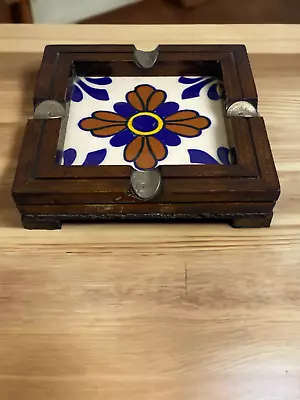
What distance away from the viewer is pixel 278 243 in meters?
0.72

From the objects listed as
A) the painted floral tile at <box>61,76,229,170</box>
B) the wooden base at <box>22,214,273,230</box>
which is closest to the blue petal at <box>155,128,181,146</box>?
the painted floral tile at <box>61,76,229,170</box>

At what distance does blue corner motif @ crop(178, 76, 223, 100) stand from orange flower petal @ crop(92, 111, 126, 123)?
0.32 ft

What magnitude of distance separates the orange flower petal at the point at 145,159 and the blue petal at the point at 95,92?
0.41 ft

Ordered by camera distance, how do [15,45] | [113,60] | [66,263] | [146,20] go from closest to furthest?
[66,263] → [113,60] → [15,45] → [146,20]

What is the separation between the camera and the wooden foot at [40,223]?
2.38 ft

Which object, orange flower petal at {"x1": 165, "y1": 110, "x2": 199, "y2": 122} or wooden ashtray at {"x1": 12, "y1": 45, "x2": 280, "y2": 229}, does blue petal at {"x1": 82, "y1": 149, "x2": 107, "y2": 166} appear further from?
orange flower petal at {"x1": 165, "y1": 110, "x2": 199, "y2": 122}

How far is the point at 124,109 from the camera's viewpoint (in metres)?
0.83

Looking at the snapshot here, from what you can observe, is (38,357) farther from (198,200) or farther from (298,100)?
(298,100)

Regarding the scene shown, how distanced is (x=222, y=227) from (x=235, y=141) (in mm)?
106

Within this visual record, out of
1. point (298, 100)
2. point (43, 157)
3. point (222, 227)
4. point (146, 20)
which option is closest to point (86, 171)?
point (43, 157)

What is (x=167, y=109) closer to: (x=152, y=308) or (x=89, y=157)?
(x=89, y=157)

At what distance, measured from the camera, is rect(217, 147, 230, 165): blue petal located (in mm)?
751

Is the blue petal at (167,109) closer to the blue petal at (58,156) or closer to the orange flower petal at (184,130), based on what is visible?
the orange flower petal at (184,130)

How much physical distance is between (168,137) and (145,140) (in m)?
0.03
